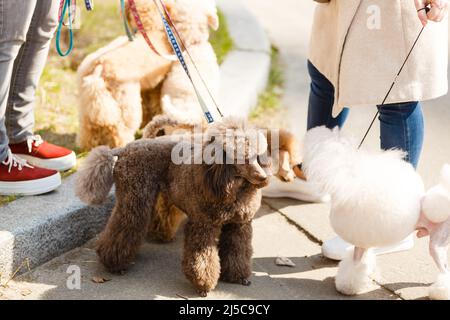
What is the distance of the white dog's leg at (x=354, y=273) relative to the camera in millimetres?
2557

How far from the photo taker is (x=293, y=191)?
338cm

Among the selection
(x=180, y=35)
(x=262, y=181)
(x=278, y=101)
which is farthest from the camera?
(x=278, y=101)

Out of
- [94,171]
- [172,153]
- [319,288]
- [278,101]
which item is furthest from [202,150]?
[278,101]

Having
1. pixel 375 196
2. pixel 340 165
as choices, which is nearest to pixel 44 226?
pixel 340 165

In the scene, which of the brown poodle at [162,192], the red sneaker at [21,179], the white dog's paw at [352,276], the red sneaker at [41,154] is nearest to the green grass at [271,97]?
the brown poodle at [162,192]

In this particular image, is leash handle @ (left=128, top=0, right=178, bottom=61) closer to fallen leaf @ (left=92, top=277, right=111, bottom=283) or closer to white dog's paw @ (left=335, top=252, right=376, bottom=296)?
fallen leaf @ (left=92, top=277, right=111, bottom=283)

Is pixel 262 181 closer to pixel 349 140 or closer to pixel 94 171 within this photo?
pixel 349 140

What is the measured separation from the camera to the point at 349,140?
2459 millimetres

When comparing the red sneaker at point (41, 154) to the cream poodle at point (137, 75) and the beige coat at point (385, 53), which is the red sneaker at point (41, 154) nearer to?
the cream poodle at point (137, 75)

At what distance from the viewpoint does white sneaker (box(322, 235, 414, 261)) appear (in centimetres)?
281

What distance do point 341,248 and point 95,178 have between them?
42.6 inches

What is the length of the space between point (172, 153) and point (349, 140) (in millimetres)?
699

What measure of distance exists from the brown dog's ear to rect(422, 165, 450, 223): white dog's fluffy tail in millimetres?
720

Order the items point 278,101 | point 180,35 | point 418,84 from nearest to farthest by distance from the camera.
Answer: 1. point 418,84
2. point 180,35
3. point 278,101
